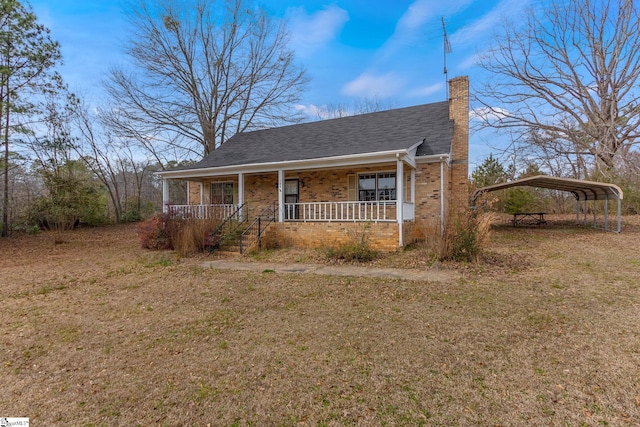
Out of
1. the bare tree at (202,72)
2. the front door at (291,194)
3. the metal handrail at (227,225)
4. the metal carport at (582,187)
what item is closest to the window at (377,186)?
the front door at (291,194)

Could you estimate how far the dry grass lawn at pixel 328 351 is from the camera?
2326 mm

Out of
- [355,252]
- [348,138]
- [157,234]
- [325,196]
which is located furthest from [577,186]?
[157,234]

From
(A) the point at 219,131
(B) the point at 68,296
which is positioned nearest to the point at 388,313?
(B) the point at 68,296

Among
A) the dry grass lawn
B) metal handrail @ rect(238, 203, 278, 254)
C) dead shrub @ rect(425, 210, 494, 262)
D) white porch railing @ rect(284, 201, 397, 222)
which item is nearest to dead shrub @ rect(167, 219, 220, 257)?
metal handrail @ rect(238, 203, 278, 254)

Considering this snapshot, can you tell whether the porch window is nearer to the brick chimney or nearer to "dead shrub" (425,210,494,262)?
the brick chimney

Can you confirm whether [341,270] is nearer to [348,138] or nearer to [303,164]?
[303,164]

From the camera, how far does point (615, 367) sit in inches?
111

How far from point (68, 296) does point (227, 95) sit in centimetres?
1931

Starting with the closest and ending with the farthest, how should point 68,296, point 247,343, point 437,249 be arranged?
point 247,343, point 68,296, point 437,249

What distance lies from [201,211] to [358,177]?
20.7 ft

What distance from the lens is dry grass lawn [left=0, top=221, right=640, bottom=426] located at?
2.33m

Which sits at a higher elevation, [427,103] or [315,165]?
[427,103]

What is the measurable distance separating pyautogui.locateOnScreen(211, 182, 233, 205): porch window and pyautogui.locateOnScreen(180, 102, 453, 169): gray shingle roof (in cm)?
123

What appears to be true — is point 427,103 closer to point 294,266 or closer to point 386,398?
point 294,266
